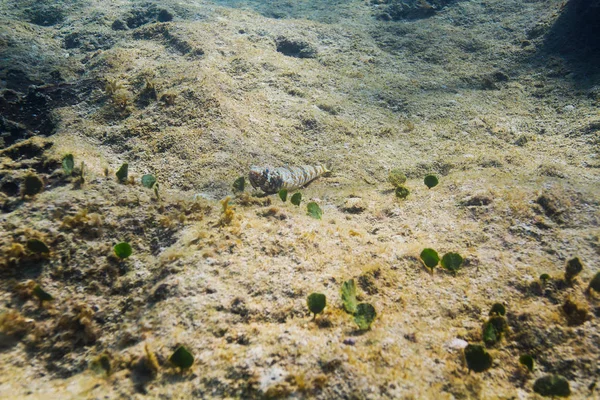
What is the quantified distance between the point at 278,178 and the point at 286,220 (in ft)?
2.87

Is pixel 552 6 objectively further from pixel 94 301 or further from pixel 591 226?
pixel 94 301

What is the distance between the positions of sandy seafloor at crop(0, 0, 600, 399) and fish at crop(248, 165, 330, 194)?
0.24 meters

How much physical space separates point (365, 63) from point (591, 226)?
6.03m

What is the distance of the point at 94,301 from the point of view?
2574 mm

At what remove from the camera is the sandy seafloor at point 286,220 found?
2131 mm

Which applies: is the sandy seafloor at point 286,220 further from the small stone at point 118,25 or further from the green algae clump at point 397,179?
the small stone at point 118,25

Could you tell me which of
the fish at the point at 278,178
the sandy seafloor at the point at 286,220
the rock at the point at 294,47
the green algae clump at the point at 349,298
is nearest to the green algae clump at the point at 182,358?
the sandy seafloor at the point at 286,220

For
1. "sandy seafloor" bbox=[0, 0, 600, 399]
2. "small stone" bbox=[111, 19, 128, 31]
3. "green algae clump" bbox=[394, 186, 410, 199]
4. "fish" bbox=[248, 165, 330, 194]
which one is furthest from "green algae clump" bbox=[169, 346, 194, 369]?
"small stone" bbox=[111, 19, 128, 31]

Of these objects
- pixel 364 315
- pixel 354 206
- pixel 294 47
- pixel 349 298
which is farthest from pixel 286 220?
pixel 294 47

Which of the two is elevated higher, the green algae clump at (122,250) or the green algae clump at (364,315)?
the green algae clump at (364,315)

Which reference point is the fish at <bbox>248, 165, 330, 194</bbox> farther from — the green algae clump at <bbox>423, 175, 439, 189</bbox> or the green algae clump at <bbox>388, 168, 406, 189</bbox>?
the green algae clump at <bbox>423, 175, 439, 189</bbox>

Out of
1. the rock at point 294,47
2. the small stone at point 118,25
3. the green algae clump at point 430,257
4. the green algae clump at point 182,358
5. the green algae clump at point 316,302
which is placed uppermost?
the rock at point 294,47

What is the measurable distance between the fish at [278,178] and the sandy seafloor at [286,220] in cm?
24

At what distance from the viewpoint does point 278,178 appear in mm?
4133
